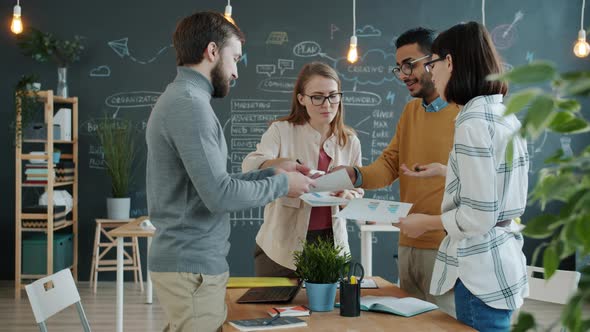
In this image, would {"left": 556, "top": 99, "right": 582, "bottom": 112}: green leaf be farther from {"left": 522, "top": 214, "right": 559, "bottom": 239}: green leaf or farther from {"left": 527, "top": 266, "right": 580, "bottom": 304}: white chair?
{"left": 527, "top": 266, "right": 580, "bottom": 304}: white chair

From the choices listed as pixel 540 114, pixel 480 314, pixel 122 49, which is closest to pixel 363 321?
pixel 480 314

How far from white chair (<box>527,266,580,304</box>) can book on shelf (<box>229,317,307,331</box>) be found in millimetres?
930

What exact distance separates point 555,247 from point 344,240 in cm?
219

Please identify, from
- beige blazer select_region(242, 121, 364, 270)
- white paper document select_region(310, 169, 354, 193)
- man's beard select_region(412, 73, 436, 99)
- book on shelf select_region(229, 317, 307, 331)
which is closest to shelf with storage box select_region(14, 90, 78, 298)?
beige blazer select_region(242, 121, 364, 270)

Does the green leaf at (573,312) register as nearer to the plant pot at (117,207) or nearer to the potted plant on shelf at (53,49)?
the plant pot at (117,207)

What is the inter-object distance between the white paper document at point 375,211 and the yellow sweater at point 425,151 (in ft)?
0.78

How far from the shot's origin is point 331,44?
254 inches

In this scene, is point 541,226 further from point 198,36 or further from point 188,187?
point 198,36

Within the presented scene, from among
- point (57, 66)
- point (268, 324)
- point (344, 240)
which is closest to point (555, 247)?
point (268, 324)

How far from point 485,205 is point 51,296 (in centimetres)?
139

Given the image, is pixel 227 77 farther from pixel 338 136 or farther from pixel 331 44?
pixel 331 44

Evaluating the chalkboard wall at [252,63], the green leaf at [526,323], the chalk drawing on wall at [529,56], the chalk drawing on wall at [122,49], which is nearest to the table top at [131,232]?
the chalkboard wall at [252,63]

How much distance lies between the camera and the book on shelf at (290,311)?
6.09ft

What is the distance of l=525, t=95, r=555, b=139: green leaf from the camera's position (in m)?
0.51
